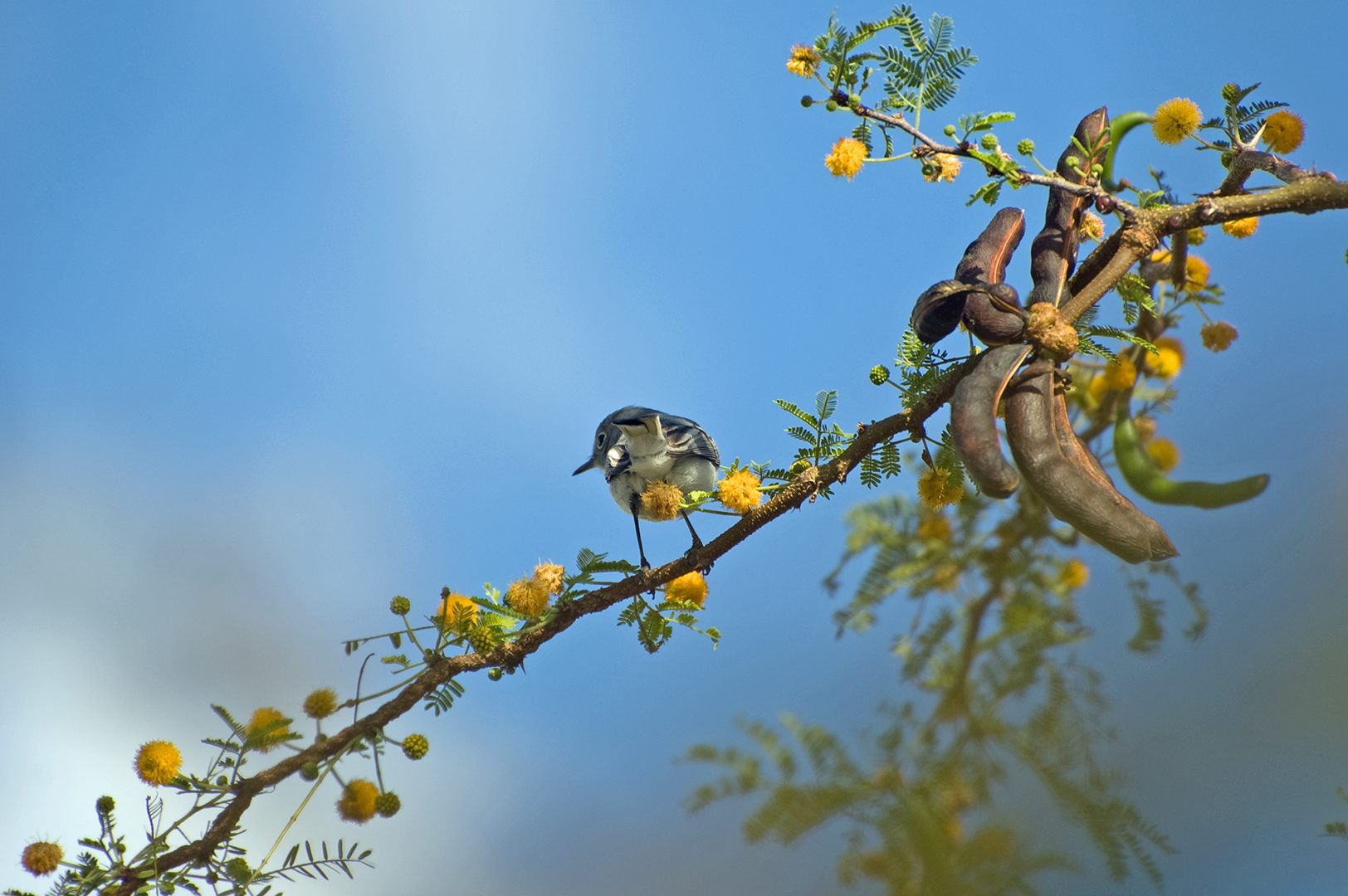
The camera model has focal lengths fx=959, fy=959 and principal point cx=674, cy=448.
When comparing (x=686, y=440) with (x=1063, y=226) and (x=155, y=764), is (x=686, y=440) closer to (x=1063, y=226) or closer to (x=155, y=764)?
(x=1063, y=226)

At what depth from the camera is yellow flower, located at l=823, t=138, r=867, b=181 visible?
4.27 feet

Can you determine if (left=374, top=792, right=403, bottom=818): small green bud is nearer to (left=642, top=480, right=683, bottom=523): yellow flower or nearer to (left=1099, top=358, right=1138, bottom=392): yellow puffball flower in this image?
(left=642, top=480, right=683, bottom=523): yellow flower

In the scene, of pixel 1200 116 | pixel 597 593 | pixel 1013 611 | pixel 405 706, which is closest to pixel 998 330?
pixel 1013 611

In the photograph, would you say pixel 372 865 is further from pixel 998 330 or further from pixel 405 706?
pixel 998 330

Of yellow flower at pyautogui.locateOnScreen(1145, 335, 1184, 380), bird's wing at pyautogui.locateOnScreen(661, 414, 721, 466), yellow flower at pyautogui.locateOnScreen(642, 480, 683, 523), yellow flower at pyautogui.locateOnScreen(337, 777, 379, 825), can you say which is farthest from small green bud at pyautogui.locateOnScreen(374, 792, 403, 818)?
yellow flower at pyautogui.locateOnScreen(1145, 335, 1184, 380)

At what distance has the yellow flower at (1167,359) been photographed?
66.2 inches

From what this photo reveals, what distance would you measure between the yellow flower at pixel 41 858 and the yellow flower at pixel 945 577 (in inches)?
52.8

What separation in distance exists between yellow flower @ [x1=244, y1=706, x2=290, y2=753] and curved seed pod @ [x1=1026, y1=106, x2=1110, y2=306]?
1.24 metres

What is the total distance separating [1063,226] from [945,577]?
555mm

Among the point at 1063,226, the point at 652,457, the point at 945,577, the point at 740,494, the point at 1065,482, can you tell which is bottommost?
the point at 1065,482

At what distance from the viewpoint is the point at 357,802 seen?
140 cm

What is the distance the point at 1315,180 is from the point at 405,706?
1435 mm

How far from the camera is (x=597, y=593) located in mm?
1397

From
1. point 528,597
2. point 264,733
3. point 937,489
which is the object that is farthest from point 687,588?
point 264,733
